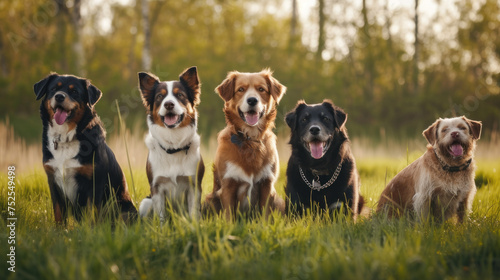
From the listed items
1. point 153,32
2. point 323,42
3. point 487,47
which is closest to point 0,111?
point 153,32

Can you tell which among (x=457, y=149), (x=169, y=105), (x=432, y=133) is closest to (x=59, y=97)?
(x=169, y=105)

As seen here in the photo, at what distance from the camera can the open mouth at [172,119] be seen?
4281mm

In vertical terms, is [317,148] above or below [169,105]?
below

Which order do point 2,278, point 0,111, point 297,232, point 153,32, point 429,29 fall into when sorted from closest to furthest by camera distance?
point 2,278
point 297,232
point 0,111
point 429,29
point 153,32

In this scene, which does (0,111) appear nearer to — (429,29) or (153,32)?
(153,32)

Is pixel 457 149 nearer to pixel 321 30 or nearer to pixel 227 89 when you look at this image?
pixel 227 89

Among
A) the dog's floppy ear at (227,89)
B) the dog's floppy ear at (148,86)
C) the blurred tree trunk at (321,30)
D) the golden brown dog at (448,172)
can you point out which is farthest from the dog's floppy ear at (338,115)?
the blurred tree trunk at (321,30)

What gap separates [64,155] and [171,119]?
3.72 feet

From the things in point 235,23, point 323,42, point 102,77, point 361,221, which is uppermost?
point 235,23

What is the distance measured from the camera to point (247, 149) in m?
4.52

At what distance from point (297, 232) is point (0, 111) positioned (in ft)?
59.3

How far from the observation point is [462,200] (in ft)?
14.5

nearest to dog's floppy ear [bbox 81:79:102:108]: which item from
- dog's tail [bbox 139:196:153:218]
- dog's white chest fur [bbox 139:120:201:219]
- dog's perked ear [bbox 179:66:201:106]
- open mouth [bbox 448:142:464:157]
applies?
dog's white chest fur [bbox 139:120:201:219]

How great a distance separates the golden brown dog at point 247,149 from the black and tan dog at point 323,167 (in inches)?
11.2
